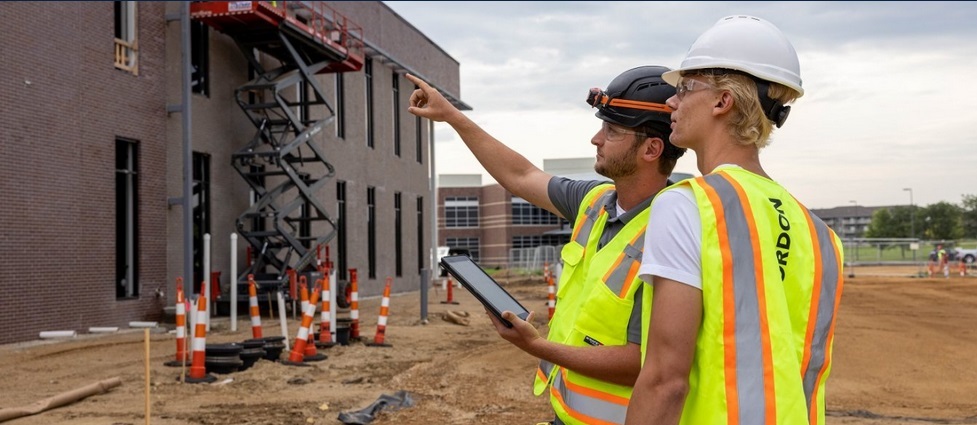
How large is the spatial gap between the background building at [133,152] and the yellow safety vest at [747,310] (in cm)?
1661

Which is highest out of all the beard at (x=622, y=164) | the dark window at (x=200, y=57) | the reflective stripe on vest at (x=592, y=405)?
the dark window at (x=200, y=57)

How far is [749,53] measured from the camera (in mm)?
2184

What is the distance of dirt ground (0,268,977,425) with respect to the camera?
Result: 9.05 metres

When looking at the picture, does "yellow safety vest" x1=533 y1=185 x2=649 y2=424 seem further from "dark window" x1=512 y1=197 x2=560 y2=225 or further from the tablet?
"dark window" x1=512 y1=197 x2=560 y2=225

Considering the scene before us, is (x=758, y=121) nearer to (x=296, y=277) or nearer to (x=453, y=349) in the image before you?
(x=453, y=349)

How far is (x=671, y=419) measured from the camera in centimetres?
197

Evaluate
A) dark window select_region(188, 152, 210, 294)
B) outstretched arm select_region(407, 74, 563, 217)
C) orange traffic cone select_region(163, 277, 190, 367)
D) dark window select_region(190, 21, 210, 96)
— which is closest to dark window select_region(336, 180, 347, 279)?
dark window select_region(188, 152, 210, 294)

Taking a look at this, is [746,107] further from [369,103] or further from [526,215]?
[526,215]

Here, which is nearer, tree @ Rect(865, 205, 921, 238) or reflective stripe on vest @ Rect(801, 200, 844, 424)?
reflective stripe on vest @ Rect(801, 200, 844, 424)

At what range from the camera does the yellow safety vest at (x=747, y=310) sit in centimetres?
193

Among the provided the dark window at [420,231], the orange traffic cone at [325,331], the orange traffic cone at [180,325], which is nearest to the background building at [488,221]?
the dark window at [420,231]

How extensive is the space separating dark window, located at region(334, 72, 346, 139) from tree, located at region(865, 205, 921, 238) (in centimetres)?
8690

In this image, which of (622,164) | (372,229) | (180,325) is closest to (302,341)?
(180,325)

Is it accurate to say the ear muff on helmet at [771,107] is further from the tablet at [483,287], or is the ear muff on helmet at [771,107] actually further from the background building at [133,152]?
the background building at [133,152]
